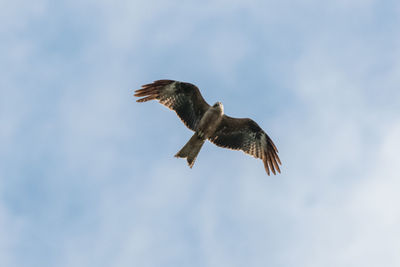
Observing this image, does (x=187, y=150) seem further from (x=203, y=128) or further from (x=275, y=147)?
(x=275, y=147)

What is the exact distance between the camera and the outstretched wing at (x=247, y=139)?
1911 cm

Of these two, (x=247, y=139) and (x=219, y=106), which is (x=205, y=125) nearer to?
(x=219, y=106)

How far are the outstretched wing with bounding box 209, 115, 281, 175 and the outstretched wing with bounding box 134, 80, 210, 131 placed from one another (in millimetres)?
749

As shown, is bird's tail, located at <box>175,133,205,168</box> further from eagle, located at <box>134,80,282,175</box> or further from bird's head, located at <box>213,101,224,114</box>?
bird's head, located at <box>213,101,224,114</box>

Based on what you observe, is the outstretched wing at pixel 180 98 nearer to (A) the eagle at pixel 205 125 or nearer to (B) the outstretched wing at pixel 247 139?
(A) the eagle at pixel 205 125

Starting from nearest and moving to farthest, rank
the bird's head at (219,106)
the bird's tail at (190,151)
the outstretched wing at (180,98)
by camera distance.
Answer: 1. the bird's tail at (190,151)
2. the bird's head at (219,106)
3. the outstretched wing at (180,98)

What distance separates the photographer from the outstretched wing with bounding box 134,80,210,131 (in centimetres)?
1862

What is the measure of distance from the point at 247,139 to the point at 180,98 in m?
2.39

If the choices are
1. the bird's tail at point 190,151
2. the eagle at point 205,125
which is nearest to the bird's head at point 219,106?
the eagle at point 205,125

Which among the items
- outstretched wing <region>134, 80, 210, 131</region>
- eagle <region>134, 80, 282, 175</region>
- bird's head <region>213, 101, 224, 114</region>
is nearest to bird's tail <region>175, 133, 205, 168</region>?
eagle <region>134, 80, 282, 175</region>

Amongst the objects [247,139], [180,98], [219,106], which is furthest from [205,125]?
[247,139]

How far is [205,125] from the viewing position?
1831 cm

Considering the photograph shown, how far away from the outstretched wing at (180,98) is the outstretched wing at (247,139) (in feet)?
2.46

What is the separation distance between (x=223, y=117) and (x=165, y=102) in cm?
168
